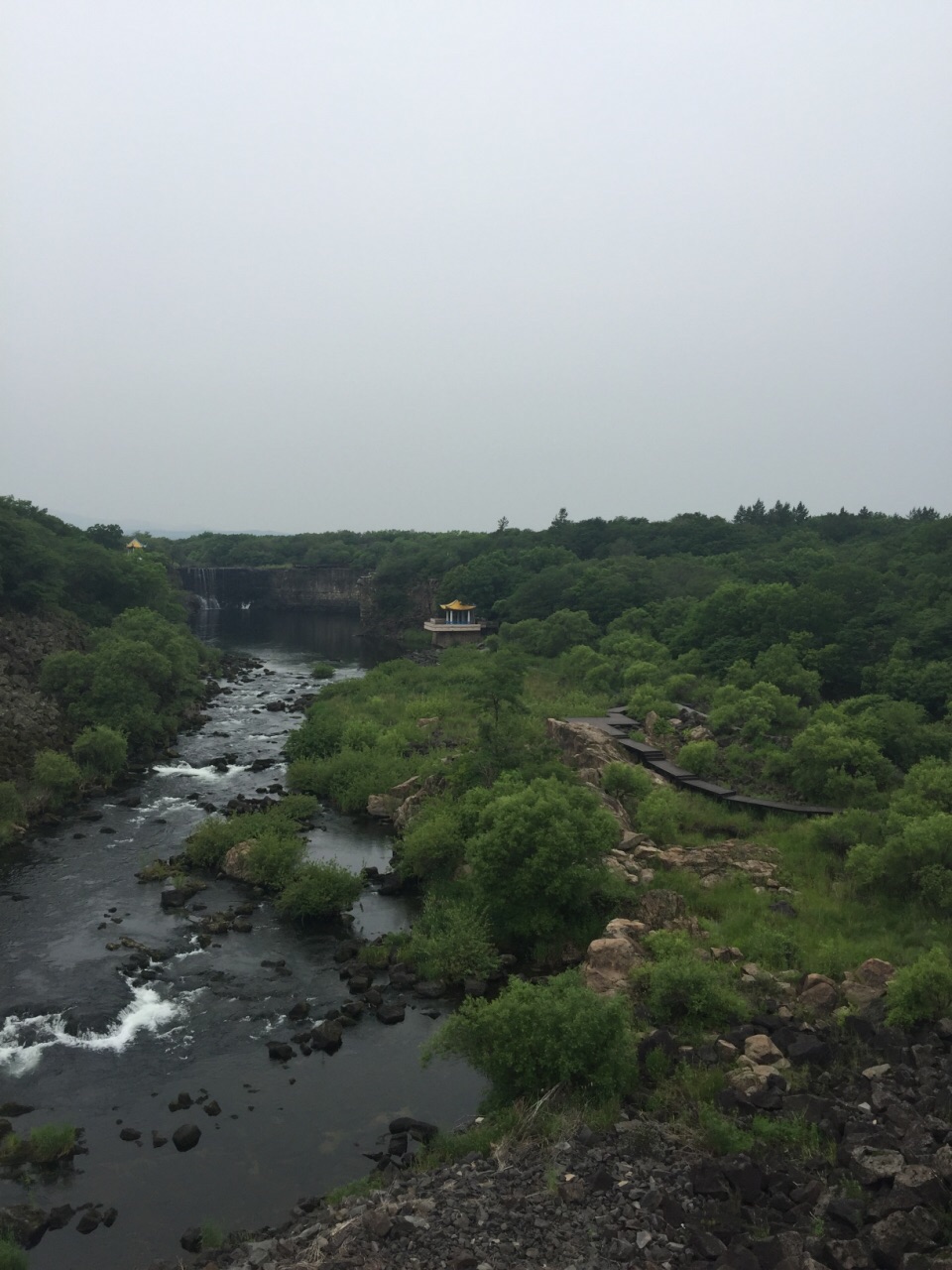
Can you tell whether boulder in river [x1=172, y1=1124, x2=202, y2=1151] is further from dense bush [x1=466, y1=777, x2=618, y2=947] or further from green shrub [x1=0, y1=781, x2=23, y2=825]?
green shrub [x1=0, y1=781, x2=23, y2=825]

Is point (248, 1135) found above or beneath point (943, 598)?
beneath

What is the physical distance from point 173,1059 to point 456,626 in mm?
65960

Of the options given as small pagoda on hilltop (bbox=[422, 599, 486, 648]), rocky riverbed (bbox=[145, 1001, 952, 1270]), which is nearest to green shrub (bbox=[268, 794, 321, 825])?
rocky riverbed (bbox=[145, 1001, 952, 1270])

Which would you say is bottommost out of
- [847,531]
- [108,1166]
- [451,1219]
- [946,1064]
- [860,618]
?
[108,1166]

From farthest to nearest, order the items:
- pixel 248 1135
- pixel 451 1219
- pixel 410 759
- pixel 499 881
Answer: pixel 410 759
pixel 499 881
pixel 248 1135
pixel 451 1219

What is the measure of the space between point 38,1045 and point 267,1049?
18.2 ft

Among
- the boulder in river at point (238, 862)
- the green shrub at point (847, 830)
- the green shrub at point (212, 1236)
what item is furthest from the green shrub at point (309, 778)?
the green shrub at point (212, 1236)

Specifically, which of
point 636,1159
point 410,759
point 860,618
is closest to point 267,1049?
point 636,1159

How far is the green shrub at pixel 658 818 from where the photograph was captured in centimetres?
2970

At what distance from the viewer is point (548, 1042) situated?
661 inches

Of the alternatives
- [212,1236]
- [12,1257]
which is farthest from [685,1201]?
[12,1257]

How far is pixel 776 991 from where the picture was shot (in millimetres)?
20406

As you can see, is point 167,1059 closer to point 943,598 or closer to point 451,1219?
point 451,1219

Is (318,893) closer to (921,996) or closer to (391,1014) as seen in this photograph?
(391,1014)
